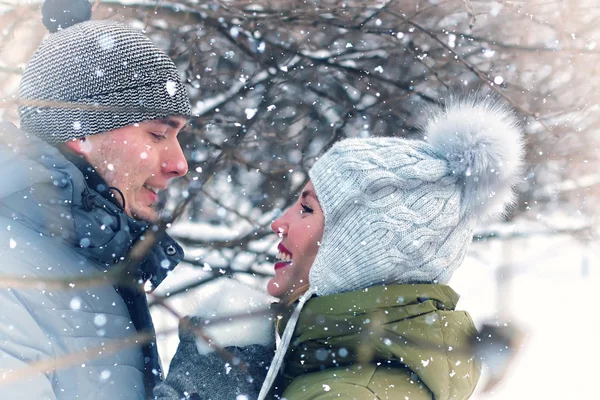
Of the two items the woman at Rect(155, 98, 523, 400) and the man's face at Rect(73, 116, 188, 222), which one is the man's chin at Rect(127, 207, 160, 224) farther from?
the woman at Rect(155, 98, 523, 400)

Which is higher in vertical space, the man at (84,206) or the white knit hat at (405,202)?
the white knit hat at (405,202)

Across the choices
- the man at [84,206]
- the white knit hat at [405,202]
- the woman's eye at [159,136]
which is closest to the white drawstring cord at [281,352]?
the white knit hat at [405,202]

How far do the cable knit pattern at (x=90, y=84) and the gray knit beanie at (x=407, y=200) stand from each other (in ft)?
2.31

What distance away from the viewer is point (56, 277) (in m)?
1.53

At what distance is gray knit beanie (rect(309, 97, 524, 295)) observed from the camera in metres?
1.55

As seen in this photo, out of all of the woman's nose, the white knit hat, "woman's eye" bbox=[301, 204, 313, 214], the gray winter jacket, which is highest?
the white knit hat

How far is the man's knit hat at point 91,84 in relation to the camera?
1.76m

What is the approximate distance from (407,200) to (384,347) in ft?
1.43

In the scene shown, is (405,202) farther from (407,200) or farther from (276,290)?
(276,290)

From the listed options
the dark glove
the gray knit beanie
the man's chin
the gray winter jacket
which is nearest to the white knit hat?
the gray knit beanie

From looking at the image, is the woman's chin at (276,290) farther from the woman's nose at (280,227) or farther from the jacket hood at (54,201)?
the jacket hood at (54,201)

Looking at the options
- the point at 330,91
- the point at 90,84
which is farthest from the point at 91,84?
the point at 330,91

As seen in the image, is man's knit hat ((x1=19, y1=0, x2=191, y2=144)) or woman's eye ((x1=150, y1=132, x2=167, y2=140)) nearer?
man's knit hat ((x1=19, y1=0, x2=191, y2=144))

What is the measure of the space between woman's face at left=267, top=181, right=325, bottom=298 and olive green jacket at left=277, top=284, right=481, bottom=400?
0.18m
